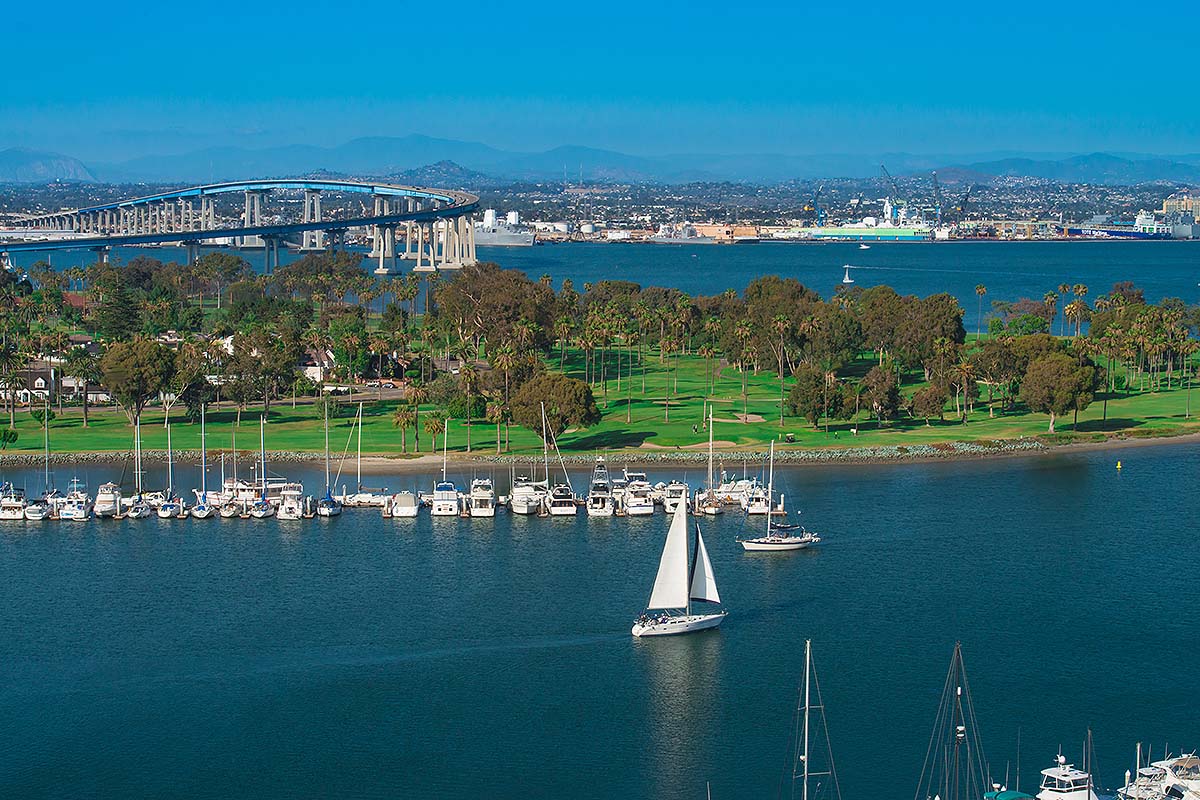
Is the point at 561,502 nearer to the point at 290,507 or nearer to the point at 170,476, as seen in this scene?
the point at 290,507

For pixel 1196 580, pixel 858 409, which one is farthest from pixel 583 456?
pixel 1196 580

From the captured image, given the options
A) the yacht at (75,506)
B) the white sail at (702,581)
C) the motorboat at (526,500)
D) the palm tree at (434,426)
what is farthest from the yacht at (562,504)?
the yacht at (75,506)

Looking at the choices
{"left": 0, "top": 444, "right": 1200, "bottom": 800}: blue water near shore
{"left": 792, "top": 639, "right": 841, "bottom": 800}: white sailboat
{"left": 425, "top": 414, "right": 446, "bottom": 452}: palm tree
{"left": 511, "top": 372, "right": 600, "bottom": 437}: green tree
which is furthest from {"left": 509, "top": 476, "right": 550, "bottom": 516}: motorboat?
{"left": 792, "top": 639, "right": 841, "bottom": 800}: white sailboat

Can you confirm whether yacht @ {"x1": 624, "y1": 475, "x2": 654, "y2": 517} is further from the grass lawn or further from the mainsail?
the mainsail

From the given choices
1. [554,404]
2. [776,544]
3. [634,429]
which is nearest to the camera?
[776,544]

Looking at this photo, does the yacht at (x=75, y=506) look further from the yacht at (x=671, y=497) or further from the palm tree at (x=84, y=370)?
the yacht at (x=671, y=497)

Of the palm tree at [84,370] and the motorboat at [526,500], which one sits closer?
the motorboat at [526,500]

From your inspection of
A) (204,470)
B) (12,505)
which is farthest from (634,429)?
(12,505)

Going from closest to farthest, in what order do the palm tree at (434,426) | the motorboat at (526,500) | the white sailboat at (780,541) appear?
the white sailboat at (780,541) → the motorboat at (526,500) → the palm tree at (434,426)
